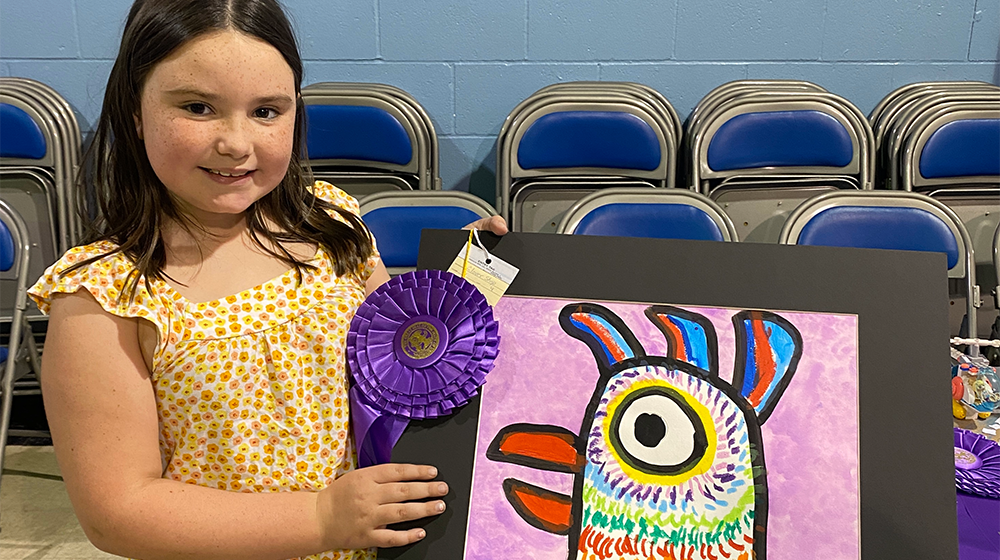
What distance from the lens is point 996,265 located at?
6.66 feet

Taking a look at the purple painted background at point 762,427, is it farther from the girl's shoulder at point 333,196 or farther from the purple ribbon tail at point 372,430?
the girl's shoulder at point 333,196

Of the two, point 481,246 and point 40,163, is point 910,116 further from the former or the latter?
point 40,163

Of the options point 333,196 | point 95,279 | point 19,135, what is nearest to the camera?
point 95,279

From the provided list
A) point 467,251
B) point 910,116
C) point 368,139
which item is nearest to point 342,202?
point 467,251

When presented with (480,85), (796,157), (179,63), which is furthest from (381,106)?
(179,63)

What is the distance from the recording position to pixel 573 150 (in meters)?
2.55

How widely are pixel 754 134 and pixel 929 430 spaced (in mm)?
1934

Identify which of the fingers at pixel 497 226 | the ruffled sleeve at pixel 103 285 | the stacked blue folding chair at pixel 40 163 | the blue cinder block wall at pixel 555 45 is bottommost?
the ruffled sleeve at pixel 103 285

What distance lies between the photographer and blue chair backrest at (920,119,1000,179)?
2537mm

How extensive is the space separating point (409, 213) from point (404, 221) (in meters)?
0.03

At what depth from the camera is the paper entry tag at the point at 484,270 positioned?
0.98 metres

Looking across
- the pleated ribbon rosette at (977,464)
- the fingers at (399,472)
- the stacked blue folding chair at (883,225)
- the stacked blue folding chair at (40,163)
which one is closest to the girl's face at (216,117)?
the fingers at (399,472)

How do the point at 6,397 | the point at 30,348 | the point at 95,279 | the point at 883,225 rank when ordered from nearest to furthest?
the point at 95,279 < the point at 883,225 < the point at 6,397 < the point at 30,348

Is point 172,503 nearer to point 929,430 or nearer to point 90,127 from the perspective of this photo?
point 929,430
